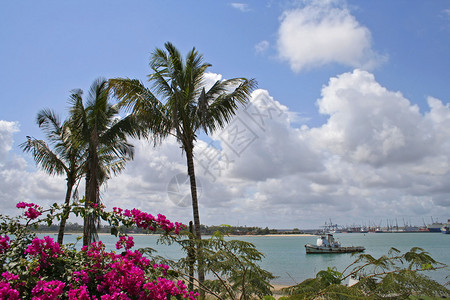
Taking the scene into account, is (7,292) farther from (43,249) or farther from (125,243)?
(125,243)

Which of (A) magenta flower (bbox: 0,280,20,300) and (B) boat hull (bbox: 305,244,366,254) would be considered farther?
(B) boat hull (bbox: 305,244,366,254)

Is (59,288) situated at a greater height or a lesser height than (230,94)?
lesser

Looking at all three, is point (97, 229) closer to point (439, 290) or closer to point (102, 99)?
point (102, 99)

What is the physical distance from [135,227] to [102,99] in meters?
8.36

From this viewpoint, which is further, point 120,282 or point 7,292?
point 120,282

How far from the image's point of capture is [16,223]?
3691 millimetres

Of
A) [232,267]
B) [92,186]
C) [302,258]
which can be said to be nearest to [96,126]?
[92,186]

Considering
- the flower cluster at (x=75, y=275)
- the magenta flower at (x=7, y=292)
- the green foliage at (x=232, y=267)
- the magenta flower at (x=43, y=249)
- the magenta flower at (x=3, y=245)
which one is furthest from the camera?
the green foliage at (x=232, y=267)

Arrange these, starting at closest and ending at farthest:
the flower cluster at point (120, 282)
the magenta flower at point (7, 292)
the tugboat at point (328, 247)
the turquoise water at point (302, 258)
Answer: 1. the magenta flower at point (7, 292)
2. the flower cluster at point (120, 282)
3. the turquoise water at point (302, 258)
4. the tugboat at point (328, 247)

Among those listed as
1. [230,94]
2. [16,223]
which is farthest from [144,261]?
[230,94]

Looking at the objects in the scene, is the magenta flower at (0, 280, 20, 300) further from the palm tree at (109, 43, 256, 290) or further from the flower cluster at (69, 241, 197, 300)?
the palm tree at (109, 43, 256, 290)

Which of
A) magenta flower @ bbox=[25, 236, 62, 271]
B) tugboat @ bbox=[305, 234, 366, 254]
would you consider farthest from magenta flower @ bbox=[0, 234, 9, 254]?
tugboat @ bbox=[305, 234, 366, 254]

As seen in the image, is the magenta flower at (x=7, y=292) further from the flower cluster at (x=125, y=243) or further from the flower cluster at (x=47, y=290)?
the flower cluster at (x=125, y=243)

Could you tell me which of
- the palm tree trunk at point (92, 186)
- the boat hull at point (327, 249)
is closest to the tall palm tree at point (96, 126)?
the palm tree trunk at point (92, 186)
